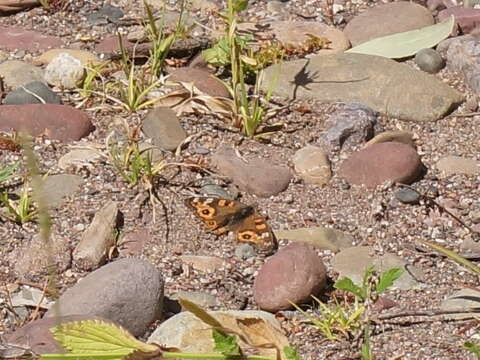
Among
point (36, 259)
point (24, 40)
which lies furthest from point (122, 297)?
point (24, 40)

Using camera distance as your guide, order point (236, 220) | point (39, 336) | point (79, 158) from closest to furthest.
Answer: point (39, 336) → point (236, 220) → point (79, 158)

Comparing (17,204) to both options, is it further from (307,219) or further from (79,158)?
(307,219)

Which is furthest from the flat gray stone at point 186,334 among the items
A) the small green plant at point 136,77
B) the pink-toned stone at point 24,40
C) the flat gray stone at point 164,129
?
the pink-toned stone at point 24,40

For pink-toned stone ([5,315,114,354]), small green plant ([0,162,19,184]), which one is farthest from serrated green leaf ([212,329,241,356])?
small green plant ([0,162,19,184])

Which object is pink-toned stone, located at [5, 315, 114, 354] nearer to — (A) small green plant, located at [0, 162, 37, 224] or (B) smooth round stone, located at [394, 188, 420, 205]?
(A) small green plant, located at [0, 162, 37, 224]

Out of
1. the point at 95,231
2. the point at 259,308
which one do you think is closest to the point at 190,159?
the point at 95,231

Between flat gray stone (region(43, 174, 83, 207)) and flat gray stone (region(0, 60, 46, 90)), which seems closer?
flat gray stone (region(43, 174, 83, 207))
